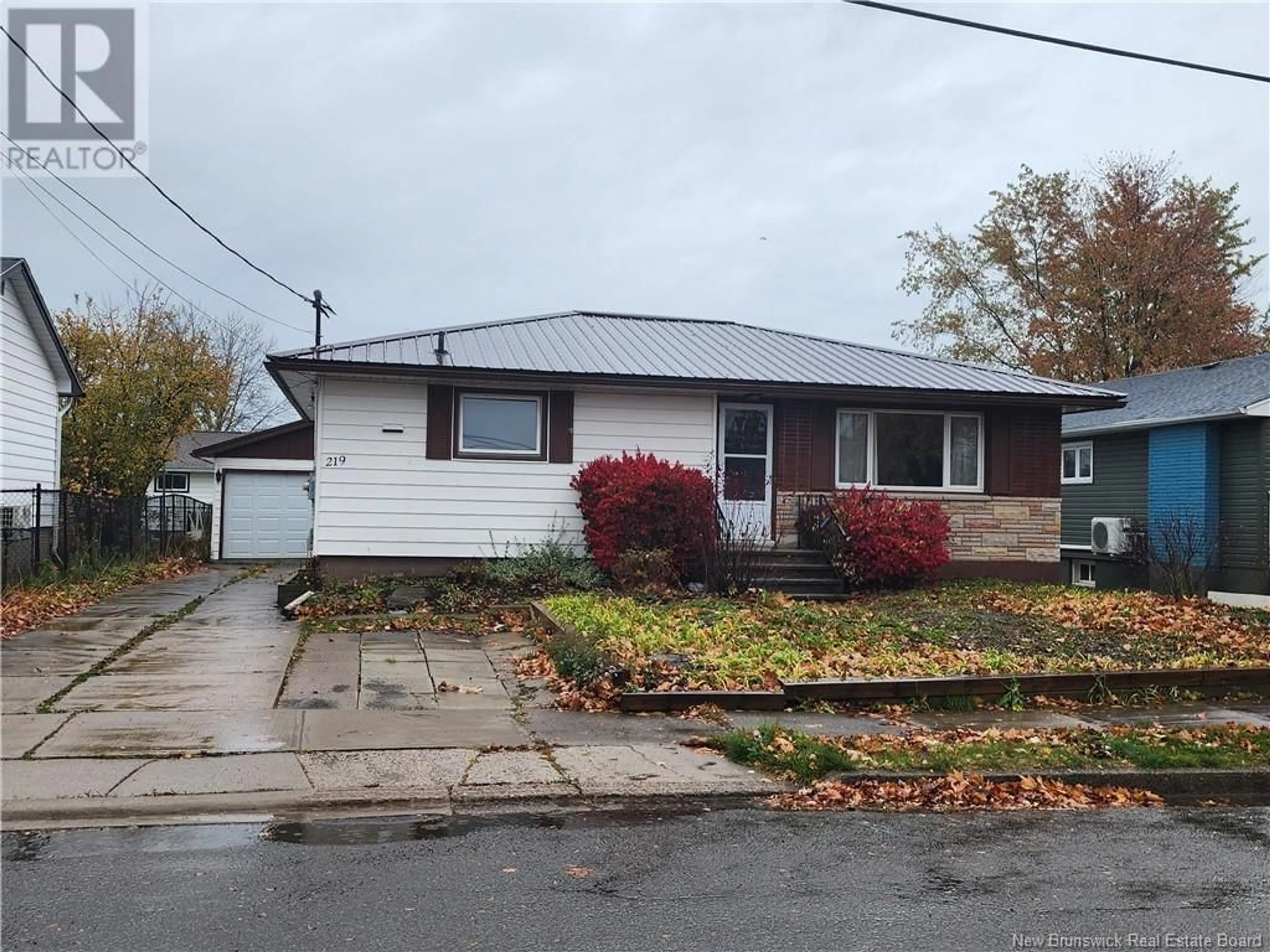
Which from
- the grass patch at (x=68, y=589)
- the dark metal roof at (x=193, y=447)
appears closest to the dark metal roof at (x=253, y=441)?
the grass patch at (x=68, y=589)

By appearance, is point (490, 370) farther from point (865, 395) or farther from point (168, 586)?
point (168, 586)

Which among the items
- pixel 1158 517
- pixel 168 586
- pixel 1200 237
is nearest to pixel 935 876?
pixel 168 586

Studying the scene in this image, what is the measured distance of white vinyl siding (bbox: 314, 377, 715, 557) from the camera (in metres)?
15.8

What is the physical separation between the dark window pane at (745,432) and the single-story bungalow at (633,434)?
26 mm

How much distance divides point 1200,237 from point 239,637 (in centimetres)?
3608

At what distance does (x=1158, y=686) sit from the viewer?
390 inches

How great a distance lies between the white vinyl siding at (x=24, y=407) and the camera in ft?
66.0

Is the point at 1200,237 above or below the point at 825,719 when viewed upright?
above

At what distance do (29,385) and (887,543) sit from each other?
55.7ft

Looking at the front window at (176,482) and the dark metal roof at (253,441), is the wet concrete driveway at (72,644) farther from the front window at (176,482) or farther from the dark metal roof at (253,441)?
the front window at (176,482)

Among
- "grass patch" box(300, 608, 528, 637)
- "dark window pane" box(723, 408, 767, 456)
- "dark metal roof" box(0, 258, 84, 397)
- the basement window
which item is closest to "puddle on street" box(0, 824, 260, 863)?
"grass patch" box(300, 608, 528, 637)

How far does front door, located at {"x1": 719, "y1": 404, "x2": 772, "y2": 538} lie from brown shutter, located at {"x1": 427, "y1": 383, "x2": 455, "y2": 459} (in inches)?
164

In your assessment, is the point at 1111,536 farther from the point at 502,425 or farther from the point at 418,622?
the point at 418,622

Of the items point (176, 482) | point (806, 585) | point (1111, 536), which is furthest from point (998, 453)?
point (176, 482)
